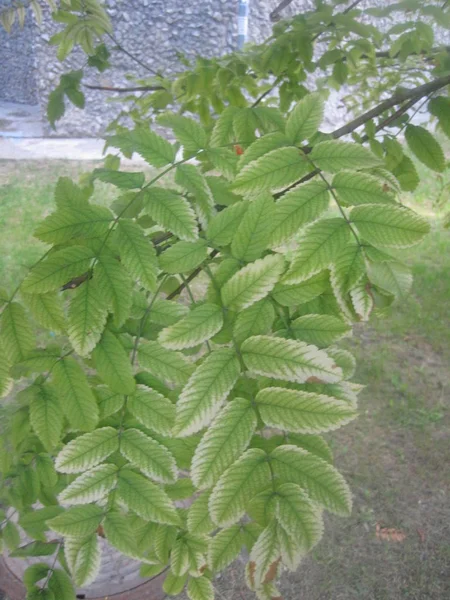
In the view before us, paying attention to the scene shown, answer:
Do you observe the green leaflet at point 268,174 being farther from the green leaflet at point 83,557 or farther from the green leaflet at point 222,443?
the green leaflet at point 83,557

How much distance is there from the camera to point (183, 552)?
1.02 meters

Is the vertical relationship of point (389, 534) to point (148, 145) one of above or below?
below

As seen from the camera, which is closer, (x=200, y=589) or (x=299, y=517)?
(x=299, y=517)

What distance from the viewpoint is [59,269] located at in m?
0.85

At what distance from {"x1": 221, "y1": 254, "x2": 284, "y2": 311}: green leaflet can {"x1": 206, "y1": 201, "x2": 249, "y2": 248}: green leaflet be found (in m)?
0.10

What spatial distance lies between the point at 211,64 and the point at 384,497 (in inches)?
80.1

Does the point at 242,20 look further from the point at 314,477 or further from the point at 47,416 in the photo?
the point at 314,477

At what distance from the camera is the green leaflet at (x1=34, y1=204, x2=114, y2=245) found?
870 mm

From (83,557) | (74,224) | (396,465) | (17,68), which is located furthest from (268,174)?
(17,68)

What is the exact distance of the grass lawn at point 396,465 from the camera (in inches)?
89.4

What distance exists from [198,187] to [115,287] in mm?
229

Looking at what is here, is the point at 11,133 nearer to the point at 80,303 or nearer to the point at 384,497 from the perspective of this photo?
the point at 384,497

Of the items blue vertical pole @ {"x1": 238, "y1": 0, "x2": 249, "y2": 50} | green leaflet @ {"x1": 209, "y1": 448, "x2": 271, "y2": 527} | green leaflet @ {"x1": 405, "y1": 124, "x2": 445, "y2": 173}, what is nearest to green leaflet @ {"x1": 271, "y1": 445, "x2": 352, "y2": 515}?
green leaflet @ {"x1": 209, "y1": 448, "x2": 271, "y2": 527}

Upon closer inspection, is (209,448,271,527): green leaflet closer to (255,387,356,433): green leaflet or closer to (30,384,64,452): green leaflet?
(255,387,356,433): green leaflet
